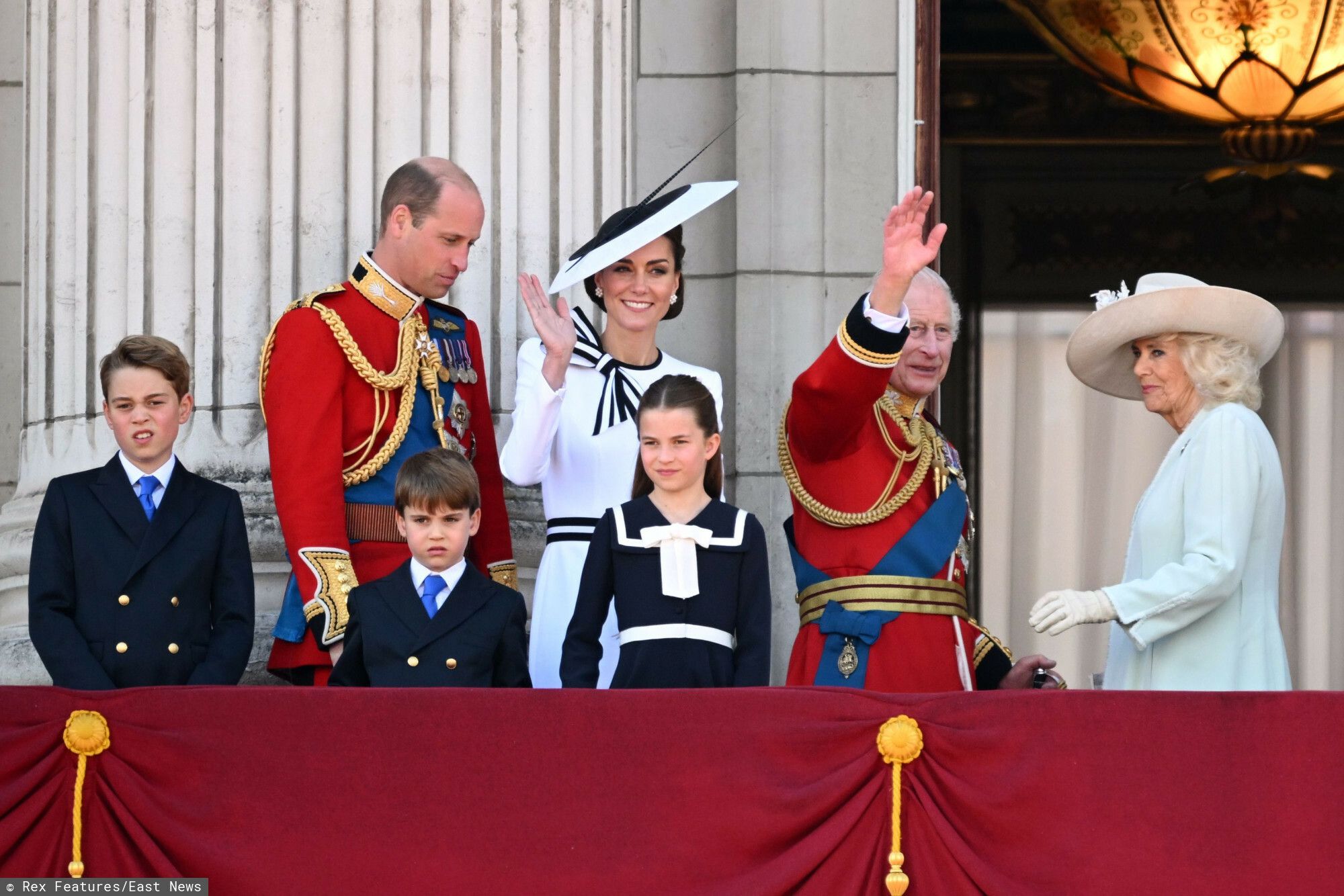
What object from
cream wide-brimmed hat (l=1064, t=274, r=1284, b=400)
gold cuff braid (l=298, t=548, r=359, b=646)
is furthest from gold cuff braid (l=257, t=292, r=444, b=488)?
cream wide-brimmed hat (l=1064, t=274, r=1284, b=400)

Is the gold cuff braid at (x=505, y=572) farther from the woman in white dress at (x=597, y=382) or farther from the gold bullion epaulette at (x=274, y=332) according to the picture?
the gold bullion epaulette at (x=274, y=332)

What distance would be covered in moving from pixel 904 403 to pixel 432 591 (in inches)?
44.4

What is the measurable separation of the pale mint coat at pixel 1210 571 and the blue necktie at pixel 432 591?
4.34 ft

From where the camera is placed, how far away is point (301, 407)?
4793mm

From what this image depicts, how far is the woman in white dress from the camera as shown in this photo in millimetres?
4906

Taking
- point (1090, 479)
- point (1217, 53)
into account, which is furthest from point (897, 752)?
point (1090, 479)

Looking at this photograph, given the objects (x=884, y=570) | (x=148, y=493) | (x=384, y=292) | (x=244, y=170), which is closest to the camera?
(x=148, y=493)

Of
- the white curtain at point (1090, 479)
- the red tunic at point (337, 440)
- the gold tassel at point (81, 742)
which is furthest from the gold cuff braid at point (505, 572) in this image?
the white curtain at point (1090, 479)

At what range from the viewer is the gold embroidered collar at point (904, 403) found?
492 centimetres

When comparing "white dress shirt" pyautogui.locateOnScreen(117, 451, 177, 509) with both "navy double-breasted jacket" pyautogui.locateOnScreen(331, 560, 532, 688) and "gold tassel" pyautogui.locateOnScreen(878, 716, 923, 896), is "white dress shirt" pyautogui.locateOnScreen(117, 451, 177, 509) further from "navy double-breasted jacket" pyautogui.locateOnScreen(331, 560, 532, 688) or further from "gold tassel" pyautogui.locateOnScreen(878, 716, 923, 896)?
"gold tassel" pyautogui.locateOnScreen(878, 716, 923, 896)

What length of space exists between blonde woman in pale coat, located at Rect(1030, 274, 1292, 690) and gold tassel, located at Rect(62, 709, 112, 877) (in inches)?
67.4

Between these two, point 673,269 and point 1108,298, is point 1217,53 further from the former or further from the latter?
point 673,269

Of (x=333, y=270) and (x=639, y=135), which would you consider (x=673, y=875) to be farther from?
(x=639, y=135)

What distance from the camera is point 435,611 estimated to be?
453 centimetres
